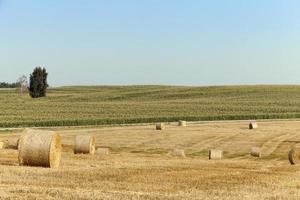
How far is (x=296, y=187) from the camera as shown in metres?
17.1

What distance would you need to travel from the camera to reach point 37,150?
20.2 metres

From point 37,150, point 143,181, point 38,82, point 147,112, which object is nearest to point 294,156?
point 143,181

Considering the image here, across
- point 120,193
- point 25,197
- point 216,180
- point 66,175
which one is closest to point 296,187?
point 216,180

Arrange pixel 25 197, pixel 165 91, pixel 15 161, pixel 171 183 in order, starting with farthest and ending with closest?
pixel 165 91 < pixel 15 161 < pixel 171 183 < pixel 25 197

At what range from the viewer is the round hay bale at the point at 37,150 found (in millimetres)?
19812

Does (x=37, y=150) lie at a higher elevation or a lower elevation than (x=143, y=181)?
higher

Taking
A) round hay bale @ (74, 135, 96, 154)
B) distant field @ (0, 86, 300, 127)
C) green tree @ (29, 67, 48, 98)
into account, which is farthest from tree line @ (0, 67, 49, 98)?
round hay bale @ (74, 135, 96, 154)

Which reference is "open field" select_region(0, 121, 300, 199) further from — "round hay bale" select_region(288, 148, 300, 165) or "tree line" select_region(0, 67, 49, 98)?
"tree line" select_region(0, 67, 49, 98)

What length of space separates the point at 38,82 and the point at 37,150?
12438 cm

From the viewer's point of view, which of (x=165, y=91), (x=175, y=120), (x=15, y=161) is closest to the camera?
(x=15, y=161)

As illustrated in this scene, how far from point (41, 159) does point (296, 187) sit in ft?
26.6

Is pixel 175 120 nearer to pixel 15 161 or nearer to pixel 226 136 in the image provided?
pixel 226 136

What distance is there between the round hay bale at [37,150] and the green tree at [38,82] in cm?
12162

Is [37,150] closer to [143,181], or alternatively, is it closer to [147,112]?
[143,181]
